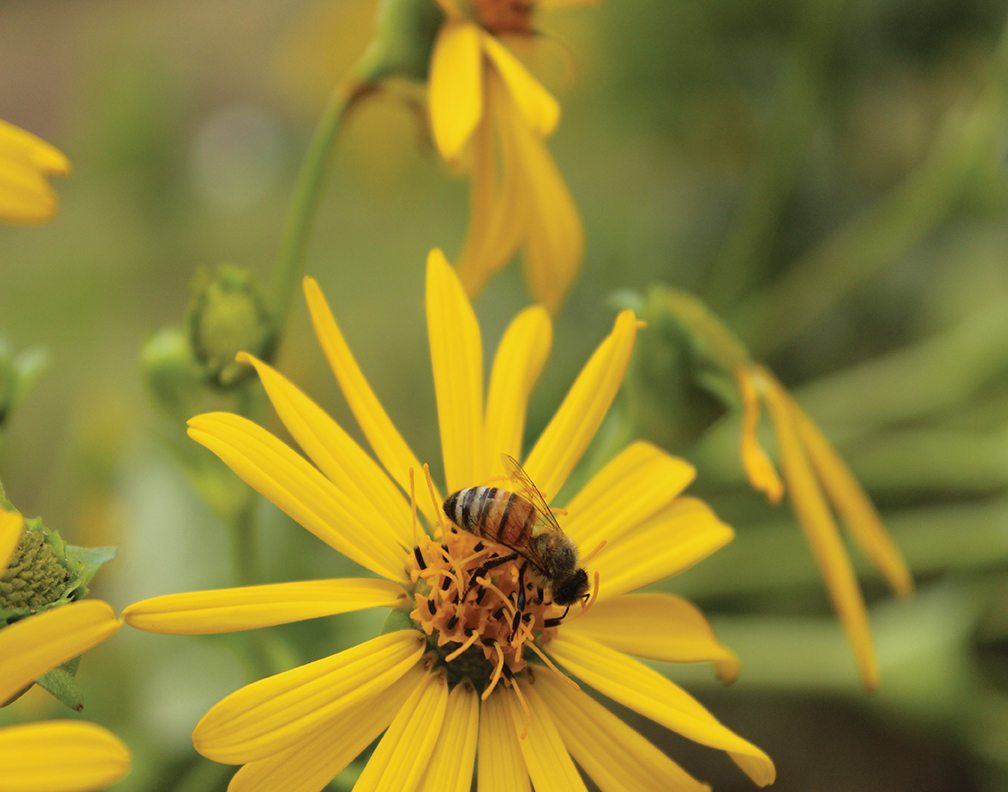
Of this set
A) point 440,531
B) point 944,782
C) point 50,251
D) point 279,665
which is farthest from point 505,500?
point 50,251

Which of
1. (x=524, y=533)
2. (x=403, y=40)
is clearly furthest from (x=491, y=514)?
(x=403, y=40)

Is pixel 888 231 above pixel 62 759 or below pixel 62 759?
above

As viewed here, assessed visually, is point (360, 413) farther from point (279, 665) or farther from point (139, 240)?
point (139, 240)

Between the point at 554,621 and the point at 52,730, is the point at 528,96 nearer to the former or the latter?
the point at 554,621

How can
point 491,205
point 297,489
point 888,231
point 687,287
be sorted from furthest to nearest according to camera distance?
point 687,287, point 888,231, point 491,205, point 297,489

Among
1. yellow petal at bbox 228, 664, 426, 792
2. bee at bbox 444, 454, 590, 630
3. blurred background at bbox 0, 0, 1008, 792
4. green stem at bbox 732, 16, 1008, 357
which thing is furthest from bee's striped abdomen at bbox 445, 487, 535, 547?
green stem at bbox 732, 16, 1008, 357

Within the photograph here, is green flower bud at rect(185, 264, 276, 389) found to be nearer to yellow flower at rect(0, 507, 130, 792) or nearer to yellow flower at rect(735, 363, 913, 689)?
yellow flower at rect(0, 507, 130, 792)
